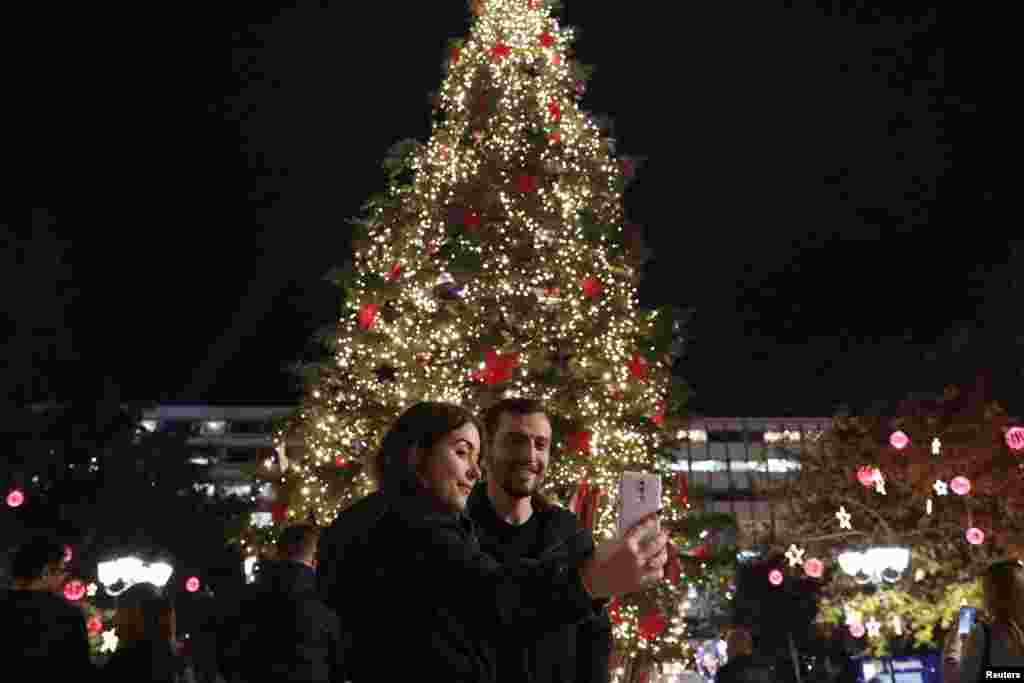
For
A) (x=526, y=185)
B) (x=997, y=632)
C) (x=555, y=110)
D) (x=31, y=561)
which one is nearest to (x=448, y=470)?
(x=31, y=561)

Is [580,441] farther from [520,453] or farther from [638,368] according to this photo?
[520,453]

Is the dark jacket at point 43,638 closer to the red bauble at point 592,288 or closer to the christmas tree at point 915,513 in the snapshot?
the red bauble at point 592,288

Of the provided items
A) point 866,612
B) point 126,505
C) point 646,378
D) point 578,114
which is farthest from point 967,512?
point 126,505

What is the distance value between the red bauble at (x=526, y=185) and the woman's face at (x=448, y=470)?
34.8 feet

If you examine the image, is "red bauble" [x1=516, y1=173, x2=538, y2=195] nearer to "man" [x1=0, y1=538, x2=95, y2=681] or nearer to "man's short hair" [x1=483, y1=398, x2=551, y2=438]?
"man" [x1=0, y1=538, x2=95, y2=681]

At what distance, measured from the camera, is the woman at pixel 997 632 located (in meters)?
4.76

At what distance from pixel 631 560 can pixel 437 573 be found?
1.66ft

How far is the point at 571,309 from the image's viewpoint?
12.3m

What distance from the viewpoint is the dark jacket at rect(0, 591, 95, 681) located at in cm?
444

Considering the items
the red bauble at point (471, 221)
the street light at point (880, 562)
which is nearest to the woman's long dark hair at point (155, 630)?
the red bauble at point (471, 221)

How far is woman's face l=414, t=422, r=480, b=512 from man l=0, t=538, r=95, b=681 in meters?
3.10

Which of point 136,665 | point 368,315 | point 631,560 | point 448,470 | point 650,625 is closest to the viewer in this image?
point 631,560

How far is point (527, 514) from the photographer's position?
2885 millimetres

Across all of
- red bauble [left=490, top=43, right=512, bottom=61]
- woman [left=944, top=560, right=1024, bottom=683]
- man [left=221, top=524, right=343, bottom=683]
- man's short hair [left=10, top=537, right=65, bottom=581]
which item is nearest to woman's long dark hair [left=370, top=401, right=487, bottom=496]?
man [left=221, top=524, right=343, bottom=683]
